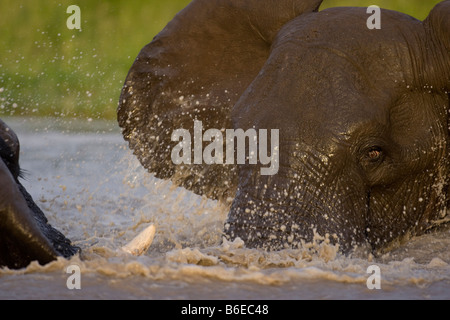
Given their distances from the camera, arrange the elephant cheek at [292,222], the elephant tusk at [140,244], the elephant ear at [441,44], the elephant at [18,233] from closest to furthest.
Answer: the elephant at [18,233] < the elephant tusk at [140,244] < the elephant cheek at [292,222] < the elephant ear at [441,44]

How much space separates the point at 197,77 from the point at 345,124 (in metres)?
1.45

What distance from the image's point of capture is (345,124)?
4.82m

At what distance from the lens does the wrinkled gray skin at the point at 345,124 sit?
15.4 feet

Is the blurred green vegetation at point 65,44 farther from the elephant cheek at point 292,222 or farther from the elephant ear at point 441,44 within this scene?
the elephant cheek at point 292,222

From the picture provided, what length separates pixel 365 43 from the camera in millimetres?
5059

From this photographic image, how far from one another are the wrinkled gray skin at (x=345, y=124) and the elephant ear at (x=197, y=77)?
1.4 inches

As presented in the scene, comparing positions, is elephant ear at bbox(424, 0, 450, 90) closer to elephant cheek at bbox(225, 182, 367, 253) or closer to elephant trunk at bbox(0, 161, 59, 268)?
elephant cheek at bbox(225, 182, 367, 253)

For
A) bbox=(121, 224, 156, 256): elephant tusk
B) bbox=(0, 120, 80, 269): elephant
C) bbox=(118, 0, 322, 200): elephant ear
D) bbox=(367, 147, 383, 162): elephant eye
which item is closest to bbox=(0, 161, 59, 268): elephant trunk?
bbox=(0, 120, 80, 269): elephant

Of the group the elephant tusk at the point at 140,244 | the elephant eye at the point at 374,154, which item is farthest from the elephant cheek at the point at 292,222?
the elephant tusk at the point at 140,244

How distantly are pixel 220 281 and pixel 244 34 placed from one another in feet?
7.09

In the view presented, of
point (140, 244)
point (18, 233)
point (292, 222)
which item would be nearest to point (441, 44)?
point (292, 222)

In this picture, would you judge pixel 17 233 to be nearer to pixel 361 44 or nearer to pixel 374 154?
pixel 374 154
